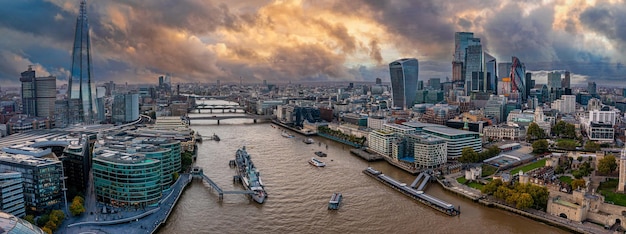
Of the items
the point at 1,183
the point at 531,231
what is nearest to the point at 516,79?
the point at 531,231

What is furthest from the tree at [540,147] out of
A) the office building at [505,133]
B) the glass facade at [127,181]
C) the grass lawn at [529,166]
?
the glass facade at [127,181]

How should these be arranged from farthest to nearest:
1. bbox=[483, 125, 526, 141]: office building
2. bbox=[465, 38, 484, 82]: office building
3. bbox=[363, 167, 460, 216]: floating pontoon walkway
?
1. bbox=[465, 38, 484, 82]: office building
2. bbox=[483, 125, 526, 141]: office building
3. bbox=[363, 167, 460, 216]: floating pontoon walkway

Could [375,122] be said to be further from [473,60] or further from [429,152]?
[473,60]

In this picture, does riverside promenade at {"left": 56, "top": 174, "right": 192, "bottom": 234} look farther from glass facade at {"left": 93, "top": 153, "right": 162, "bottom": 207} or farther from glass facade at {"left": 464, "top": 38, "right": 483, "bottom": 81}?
glass facade at {"left": 464, "top": 38, "right": 483, "bottom": 81}

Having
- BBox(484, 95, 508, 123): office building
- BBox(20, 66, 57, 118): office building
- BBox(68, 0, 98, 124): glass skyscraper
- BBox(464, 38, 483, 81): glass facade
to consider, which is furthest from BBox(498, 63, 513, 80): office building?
BBox(20, 66, 57, 118): office building

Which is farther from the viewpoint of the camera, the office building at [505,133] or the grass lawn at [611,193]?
the office building at [505,133]

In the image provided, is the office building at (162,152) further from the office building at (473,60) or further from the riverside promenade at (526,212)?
the office building at (473,60)
